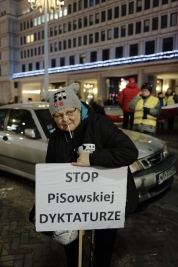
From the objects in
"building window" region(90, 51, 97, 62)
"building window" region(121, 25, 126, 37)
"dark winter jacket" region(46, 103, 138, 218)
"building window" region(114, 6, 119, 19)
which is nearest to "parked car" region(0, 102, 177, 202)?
"dark winter jacket" region(46, 103, 138, 218)

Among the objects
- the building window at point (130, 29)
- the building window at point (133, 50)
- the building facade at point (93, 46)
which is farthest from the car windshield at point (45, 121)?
the building window at point (130, 29)

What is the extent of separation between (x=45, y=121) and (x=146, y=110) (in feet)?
7.76

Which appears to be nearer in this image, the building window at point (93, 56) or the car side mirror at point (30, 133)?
the car side mirror at point (30, 133)

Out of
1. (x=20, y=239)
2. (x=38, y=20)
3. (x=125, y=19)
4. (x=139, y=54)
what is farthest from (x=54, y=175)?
(x=38, y=20)

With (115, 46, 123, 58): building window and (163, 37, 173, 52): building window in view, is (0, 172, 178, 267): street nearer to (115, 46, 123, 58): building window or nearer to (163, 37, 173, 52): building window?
(163, 37, 173, 52): building window

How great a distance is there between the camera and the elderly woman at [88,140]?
1.97 m

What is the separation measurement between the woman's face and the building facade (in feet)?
86.6

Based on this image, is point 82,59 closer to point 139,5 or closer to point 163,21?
point 139,5

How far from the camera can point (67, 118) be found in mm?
2070

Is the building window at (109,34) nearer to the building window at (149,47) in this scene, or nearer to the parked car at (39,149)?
the building window at (149,47)

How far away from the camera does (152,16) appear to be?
37.8 metres

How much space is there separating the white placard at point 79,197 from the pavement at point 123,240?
3.67 ft

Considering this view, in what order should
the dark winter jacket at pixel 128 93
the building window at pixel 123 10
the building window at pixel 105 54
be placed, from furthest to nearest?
1. the building window at pixel 105 54
2. the building window at pixel 123 10
3. the dark winter jacket at pixel 128 93

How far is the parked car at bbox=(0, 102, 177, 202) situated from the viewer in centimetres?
411
